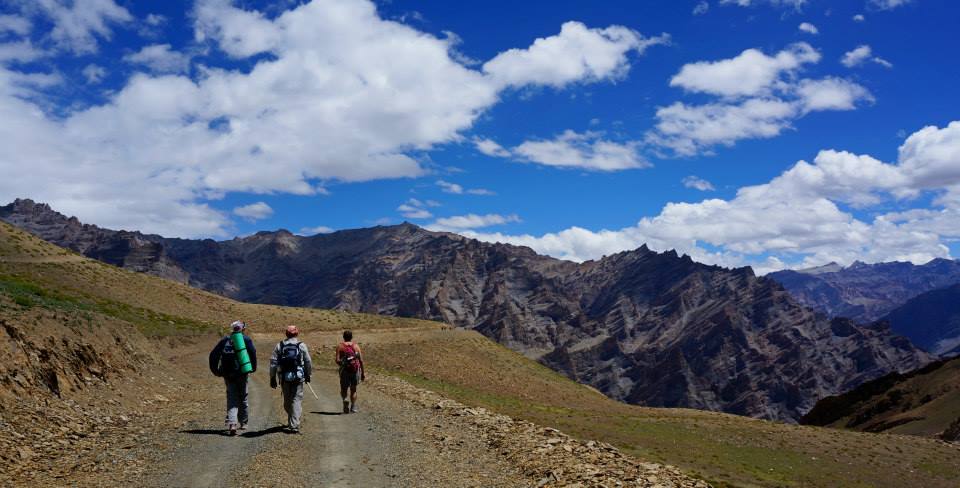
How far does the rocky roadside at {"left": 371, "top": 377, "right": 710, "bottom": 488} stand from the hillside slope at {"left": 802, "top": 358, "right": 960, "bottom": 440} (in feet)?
299

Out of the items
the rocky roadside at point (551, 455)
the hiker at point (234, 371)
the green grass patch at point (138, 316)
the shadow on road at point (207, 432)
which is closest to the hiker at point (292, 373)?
the hiker at point (234, 371)

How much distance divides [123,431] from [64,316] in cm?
1240

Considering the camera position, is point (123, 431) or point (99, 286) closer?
point (123, 431)

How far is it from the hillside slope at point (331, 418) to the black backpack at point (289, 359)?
1.96 meters

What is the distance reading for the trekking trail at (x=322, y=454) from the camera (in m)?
13.9

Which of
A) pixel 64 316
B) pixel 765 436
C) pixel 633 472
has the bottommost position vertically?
pixel 765 436

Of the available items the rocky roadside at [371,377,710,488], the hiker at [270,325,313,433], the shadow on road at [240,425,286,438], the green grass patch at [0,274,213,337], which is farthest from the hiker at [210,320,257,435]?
the green grass patch at [0,274,213,337]

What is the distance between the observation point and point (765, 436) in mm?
48062

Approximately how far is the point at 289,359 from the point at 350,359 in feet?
13.2

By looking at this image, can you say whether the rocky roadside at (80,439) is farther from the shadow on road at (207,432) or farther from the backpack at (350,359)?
the backpack at (350,359)

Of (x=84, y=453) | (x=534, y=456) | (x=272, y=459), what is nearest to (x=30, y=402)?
(x=84, y=453)

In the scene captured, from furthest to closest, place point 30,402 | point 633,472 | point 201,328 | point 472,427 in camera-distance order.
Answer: point 201,328, point 472,427, point 30,402, point 633,472

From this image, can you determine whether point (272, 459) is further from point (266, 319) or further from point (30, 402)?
point (266, 319)

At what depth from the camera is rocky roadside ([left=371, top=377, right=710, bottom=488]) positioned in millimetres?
14258
